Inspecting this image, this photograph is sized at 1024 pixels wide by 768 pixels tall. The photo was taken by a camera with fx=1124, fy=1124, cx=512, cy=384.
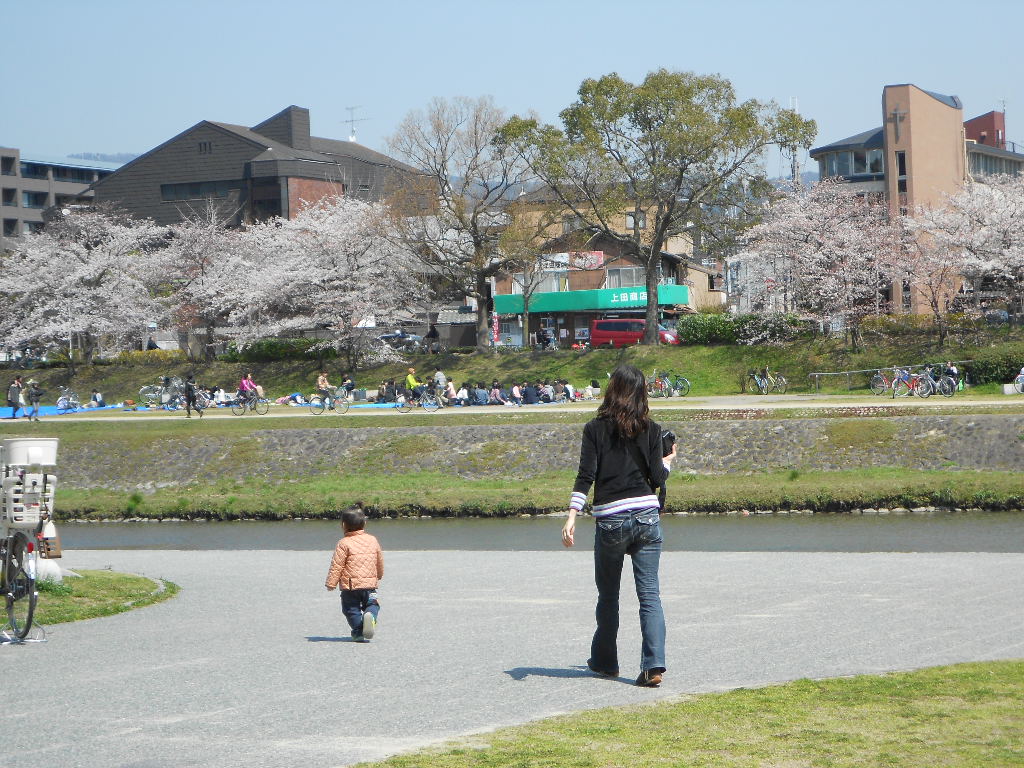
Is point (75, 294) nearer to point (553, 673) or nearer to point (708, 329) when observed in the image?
point (708, 329)

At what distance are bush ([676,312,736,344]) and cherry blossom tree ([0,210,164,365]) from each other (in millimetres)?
29800

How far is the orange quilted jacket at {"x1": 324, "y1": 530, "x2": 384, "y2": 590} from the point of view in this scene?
9.76 metres

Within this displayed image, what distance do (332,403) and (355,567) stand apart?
3160cm

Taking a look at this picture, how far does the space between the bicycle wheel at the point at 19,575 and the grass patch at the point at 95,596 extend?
3.35 ft

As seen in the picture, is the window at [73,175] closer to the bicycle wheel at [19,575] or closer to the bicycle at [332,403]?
the bicycle at [332,403]

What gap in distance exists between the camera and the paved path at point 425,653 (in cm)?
646

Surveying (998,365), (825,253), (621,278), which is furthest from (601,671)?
(621,278)

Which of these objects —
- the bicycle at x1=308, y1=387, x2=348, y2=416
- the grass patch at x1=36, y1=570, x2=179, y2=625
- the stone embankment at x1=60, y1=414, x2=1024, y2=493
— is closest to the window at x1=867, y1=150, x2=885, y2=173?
the bicycle at x1=308, y1=387, x2=348, y2=416

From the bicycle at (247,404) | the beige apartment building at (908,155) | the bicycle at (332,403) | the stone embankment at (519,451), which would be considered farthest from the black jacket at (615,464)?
the beige apartment building at (908,155)

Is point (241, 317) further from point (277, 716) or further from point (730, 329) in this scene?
point (277, 716)

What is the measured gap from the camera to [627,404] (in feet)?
24.4

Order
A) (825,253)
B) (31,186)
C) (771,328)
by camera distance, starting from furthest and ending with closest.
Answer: (31,186)
(825,253)
(771,328)

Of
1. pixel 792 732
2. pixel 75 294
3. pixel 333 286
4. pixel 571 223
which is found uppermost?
pixel 571 223

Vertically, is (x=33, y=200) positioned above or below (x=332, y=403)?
above
